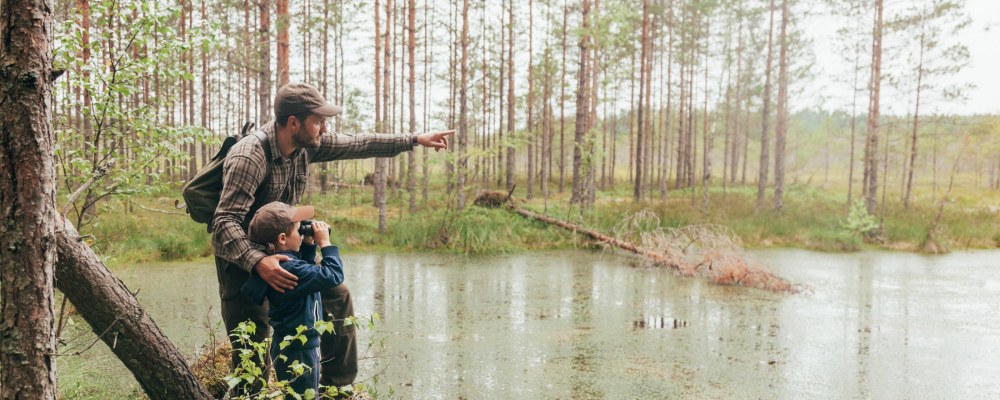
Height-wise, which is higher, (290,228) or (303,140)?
(303,140)

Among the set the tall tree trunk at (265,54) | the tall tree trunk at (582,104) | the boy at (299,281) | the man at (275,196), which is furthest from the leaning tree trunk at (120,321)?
the tall tree trunk at (582,104)

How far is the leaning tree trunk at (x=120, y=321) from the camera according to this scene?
2.33 meters

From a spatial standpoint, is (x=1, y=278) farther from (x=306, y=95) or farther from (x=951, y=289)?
(x=951, y=289)

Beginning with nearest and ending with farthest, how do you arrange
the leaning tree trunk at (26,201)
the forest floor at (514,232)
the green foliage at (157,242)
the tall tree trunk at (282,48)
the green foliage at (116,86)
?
the leaning tree trunk at (26,201), the green foliage at (116,86), the green foliage at (157,242), the forest floor at (514,232), the tall tree trunk at (282,48)

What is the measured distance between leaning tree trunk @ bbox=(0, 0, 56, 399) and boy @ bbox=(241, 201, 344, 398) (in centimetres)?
84

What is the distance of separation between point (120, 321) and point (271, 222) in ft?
2.52

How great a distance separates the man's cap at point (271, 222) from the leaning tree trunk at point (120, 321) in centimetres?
62

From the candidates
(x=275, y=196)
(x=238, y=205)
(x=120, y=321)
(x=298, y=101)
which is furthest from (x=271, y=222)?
(x=120, y=321)

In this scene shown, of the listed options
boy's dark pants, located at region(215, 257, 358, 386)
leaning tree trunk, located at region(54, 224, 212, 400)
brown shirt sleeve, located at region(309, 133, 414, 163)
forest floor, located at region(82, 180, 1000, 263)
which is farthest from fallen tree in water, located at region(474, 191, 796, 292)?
leaning tree trunk, located at region(54, 224, 212, 400)

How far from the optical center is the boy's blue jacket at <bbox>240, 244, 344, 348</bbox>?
2.42m

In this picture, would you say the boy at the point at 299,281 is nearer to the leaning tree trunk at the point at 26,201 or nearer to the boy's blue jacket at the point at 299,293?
the boy's blue jacket at the point at 299,293

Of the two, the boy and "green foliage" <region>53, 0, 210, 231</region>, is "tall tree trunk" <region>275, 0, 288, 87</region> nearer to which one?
"green foliage" <region>53, 0, 210, 231</region>

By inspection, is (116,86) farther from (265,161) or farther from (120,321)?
(120,321)

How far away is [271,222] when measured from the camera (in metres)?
2.42
